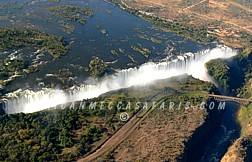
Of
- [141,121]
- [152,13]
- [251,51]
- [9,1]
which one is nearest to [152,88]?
[141,121]

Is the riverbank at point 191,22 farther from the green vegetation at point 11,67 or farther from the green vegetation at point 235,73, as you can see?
the green vegetation at point 11,67

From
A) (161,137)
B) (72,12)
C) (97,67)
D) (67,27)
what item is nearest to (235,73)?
(97,67)

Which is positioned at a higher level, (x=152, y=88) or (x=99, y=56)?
(x=99, y=56)

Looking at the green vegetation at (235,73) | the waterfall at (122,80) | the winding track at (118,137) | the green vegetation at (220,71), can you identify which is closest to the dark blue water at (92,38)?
the waterfall at (122,80)

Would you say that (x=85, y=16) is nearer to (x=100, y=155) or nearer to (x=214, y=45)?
(x=214, y=45)

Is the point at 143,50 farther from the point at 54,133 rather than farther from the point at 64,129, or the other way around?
the point at 54,133
